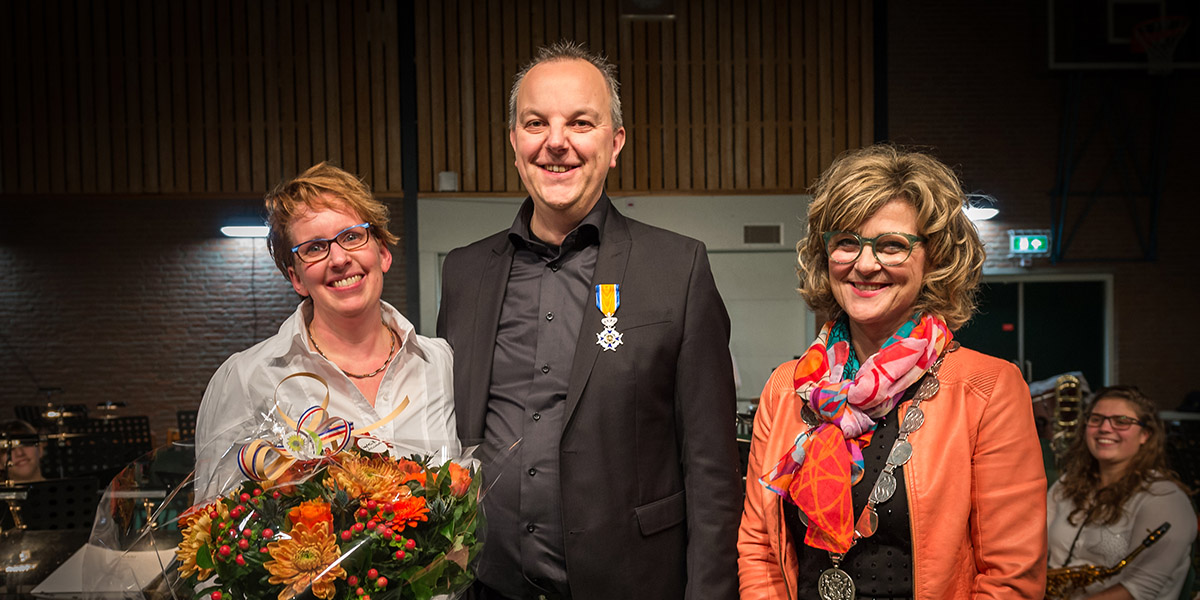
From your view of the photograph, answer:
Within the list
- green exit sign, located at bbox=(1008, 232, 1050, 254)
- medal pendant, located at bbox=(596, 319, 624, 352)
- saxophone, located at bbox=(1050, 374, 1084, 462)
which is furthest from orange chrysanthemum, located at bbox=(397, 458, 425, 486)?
green exit sign, located at bbox=(1008, 232, 1050, 254)

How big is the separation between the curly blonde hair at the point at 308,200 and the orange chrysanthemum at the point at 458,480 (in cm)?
76

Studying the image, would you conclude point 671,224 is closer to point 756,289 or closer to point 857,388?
point 756,289

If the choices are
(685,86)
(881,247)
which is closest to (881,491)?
(881,247)

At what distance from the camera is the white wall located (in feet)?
26.4

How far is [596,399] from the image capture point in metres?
1.86

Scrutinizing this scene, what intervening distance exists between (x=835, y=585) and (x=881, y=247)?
69cm

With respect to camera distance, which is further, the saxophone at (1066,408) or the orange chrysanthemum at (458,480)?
the saxophone at (1066,408)

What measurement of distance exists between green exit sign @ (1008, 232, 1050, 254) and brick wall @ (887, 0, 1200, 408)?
11 centimetres

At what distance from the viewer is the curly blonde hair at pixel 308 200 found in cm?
192

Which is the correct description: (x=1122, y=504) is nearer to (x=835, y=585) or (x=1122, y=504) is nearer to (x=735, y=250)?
(x=835, y=585)

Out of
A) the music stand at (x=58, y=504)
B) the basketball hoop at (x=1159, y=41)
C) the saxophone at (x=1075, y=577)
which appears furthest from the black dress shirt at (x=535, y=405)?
the basketball hoop at (x=1159, y=41)

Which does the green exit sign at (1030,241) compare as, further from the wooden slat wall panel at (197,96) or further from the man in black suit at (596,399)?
the man in black suit at (596,399)

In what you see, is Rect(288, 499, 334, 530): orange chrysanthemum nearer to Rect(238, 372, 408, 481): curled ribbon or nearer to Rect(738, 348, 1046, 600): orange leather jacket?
Rect(238, 372, 408, 481): curled ribbon

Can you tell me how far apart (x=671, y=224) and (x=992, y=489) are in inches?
267
